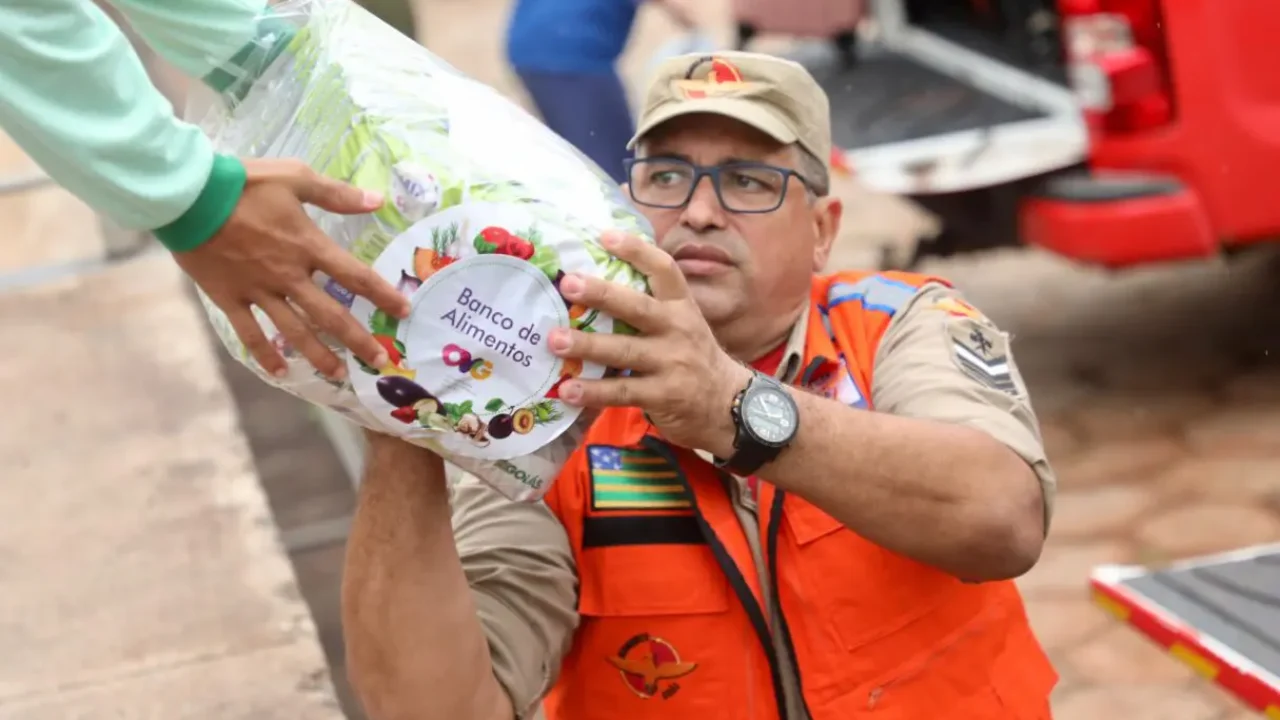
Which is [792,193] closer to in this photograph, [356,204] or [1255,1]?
[356,204]

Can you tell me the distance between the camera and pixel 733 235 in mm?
2020

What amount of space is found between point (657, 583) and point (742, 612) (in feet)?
0.35

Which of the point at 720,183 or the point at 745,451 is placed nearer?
the point at 745,451

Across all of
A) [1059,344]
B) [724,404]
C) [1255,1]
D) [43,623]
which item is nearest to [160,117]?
[724,404]

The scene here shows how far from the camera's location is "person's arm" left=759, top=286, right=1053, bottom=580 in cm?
169

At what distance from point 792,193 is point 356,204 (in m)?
0.81

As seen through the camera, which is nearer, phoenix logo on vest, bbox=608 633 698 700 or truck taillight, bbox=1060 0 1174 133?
phoenix logo on vest, bbox=608 633 698 700

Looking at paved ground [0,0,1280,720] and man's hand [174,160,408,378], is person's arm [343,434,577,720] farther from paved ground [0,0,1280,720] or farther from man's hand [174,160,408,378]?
paved ground [0,0,1280,720]

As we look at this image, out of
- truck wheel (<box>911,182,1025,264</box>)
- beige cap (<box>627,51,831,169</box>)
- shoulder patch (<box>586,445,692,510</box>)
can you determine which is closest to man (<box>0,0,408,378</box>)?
shoulder patch (<box>586,445,692,510</box>)

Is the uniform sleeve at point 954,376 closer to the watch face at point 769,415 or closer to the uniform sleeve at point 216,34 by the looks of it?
the watch face at point 769,415

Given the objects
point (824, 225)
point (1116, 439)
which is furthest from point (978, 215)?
point (824, 225)

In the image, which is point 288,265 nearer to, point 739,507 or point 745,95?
point 739,507

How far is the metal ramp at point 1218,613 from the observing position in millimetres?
1887

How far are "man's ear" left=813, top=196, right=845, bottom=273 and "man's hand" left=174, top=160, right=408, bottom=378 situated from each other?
85cm
